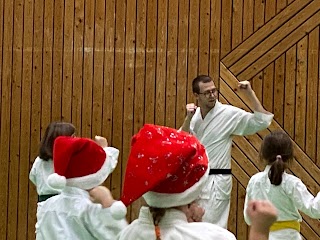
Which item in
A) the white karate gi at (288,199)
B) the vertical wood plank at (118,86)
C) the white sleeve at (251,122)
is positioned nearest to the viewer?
the white karate gi at (288,199)

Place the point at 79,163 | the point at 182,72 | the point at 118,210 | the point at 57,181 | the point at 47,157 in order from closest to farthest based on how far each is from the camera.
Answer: the point at 118,210, the point at 57,181, the point at 79,163, the point at 47,157, the point at 182,72

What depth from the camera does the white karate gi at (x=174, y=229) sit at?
2.32 m

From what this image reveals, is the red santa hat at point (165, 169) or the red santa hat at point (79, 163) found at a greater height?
the red santa hat at point (165, 169)

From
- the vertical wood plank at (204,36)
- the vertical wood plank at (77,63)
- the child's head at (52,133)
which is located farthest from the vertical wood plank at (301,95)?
the child's head at (52,133)

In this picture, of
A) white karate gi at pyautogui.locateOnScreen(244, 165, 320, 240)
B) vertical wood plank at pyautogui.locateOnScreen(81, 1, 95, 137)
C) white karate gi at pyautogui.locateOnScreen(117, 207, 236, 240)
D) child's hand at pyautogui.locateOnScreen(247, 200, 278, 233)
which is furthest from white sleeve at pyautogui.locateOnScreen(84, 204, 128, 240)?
vertical wood plank at pyautogui.locateOnScreen(81, 1, 95, 137)

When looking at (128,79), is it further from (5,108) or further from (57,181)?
(57,181)

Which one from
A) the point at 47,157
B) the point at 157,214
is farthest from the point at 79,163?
the point at 47,157

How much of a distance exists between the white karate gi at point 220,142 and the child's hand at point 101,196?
2671 mm

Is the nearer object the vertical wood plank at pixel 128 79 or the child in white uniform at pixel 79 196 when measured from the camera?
the child in white uniform at pixel 79 196

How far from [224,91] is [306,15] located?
115 centimetres

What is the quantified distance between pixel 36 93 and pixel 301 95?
273 cm

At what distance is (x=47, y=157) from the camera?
5113 millimetres

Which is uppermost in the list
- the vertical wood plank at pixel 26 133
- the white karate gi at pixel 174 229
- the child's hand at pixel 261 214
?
the child's hand at pixel 261 214

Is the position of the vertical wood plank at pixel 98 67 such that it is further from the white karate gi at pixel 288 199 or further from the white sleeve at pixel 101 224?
the white sleeve at pixel 101 224
